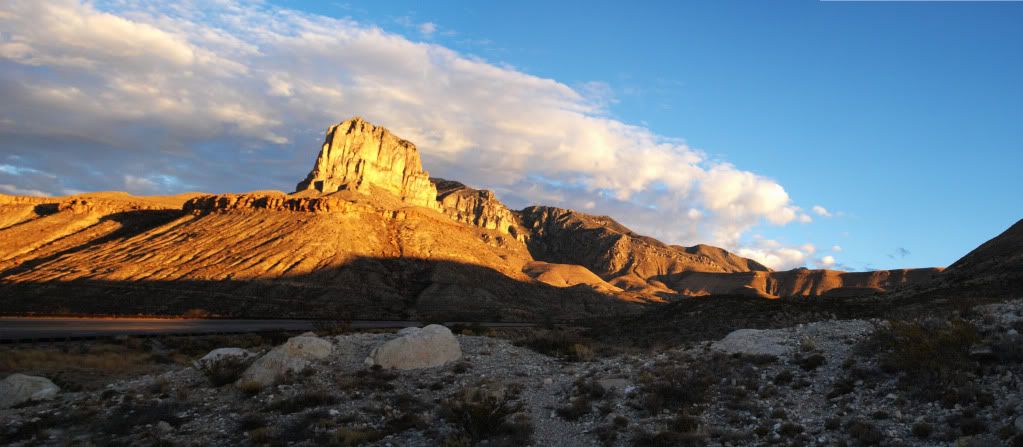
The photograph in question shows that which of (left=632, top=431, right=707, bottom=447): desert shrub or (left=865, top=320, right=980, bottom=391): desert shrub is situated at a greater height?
(left=865, top=320, right=980, bottom=391): desert shrub

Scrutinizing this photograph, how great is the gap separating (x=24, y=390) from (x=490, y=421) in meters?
14.1

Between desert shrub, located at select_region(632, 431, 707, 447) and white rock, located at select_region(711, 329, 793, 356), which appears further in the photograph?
white rock, located at select_region(711, 329, 793, 356)

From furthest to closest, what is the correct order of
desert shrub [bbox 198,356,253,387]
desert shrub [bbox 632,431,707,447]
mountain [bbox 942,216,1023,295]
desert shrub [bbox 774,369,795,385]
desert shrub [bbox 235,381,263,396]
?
1. mountain [bbox 942,216,1023,295]
2. desert shrub [bbox 198,356,253,387]
3. desert shrub [bbox 235,381,263,396]
4. desert shrub [bbox 774,369,795,385]
5. desert shrub [bbox 632,431,707,447]

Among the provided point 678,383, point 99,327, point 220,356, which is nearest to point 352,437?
point 678,383

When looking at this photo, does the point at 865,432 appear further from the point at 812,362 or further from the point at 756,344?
the point at 756,344

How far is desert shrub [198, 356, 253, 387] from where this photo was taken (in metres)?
17.0

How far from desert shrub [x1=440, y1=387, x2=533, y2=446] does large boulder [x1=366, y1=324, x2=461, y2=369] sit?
4.98 m

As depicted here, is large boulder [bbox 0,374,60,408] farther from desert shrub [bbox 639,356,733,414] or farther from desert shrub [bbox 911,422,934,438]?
desert shrub [bbox 911,422,934,438]

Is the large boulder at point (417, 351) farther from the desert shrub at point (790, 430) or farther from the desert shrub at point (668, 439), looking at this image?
the desert shrub at point (790, 430)

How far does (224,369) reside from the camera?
17547 mm

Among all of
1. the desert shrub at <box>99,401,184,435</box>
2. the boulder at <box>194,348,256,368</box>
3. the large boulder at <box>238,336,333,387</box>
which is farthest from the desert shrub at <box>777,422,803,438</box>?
the boulder at <box>194,348,256,368</box>

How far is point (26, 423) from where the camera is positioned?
14328 mm

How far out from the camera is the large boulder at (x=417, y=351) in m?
18.9

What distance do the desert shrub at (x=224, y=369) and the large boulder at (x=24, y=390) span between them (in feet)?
12.9
